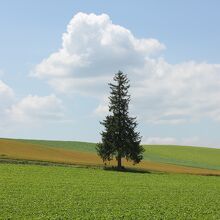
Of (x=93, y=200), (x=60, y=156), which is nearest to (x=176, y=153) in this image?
(x=60, y=156)

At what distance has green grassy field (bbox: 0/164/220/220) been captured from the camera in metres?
29.8

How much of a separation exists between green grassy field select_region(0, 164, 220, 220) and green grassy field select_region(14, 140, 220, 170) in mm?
57654

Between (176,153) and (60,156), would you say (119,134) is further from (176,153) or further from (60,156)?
(176,153)

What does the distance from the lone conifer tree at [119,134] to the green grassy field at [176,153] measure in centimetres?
2861

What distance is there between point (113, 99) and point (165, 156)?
41.4 m

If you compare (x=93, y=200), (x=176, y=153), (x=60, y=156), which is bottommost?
(x=93, y=200)

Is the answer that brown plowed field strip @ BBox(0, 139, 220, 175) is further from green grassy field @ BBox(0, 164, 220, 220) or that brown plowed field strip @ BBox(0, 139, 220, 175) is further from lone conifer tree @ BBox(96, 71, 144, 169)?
green grassy field @ BBox(0, 164, 220, 220)

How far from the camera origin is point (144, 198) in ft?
131

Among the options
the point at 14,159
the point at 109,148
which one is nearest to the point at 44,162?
the point at 14,159

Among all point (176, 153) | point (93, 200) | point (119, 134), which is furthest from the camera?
point (176, 153)

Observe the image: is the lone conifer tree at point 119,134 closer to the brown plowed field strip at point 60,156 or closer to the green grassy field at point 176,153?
the brown plowed field strip at point 60,156

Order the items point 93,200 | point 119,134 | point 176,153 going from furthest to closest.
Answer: point 176,153 < point 119,134 < point 93,200

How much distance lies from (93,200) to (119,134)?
4473cm

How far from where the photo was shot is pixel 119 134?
81438 millimetres
